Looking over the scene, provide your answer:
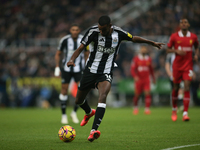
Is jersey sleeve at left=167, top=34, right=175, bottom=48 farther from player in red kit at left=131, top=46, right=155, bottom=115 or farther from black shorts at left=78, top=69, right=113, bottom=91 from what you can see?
player in red kit at left=131, top=46, right=155, bottom=115

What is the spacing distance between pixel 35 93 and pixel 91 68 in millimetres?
13768

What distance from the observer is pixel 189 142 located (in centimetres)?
527

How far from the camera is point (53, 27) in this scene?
990 inches

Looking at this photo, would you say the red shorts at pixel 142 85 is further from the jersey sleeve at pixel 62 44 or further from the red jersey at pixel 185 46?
the jersey sleeve at pixel 62 44

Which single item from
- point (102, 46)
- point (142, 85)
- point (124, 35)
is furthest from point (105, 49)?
point (142, 85)

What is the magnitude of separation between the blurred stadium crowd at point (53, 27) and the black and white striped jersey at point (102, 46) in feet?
41.5

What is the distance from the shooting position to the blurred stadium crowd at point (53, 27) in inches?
779

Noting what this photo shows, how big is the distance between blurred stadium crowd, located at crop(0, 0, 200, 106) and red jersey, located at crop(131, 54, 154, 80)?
16.1ft

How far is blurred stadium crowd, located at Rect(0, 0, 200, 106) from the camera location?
19.8 meters

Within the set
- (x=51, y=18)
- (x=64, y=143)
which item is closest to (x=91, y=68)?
(x=64, y=143)

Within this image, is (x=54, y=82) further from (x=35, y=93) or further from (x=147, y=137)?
(x=147, y=137)

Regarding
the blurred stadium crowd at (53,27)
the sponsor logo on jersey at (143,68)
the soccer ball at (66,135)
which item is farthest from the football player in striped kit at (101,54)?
the blurred stadium crowd at (53,27)

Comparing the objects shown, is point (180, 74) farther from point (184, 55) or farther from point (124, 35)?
point (124, 35)

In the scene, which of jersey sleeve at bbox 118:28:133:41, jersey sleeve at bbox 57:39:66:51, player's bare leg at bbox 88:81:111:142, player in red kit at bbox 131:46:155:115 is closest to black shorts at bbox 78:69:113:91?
player's bare leg at bbox 88:81:111:142
